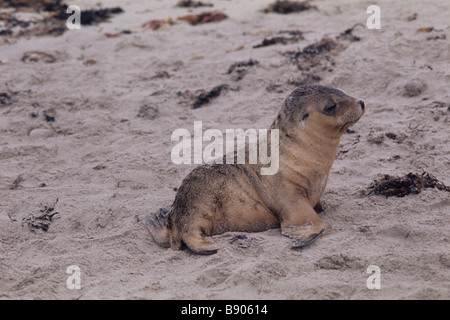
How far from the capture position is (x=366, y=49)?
6449 millimetres

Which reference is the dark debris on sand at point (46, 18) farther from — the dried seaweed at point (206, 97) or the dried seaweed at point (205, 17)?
the dried seaweed at point (206, 97)

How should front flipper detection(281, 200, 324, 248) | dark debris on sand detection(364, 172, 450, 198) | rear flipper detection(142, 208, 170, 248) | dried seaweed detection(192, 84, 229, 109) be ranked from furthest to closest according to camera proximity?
dried seaweed detection(192, 84, 229, 109) → dark debris on sand detection(364, 172, 450, 198) → rear flipper detection(142, 208, 170, 248) → front flipper detection(281, 200, 324, 248)

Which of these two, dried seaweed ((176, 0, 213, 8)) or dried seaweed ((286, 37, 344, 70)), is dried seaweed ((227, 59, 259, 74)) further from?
dried seaweed ((176, 0, 213, 8))

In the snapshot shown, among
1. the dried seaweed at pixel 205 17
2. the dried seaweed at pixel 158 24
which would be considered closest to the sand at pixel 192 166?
the dried seaweed at pixel 158 24

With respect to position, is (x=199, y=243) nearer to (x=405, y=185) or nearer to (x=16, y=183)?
(x=405, y=185)

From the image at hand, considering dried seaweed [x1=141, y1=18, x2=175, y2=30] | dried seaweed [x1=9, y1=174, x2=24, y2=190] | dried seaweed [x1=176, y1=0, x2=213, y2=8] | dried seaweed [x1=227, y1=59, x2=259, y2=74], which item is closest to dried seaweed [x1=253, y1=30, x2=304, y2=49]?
dried seaweed [x1=227, y1=59, x2=259, y2=74]

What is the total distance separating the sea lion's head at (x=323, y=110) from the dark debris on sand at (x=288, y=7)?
226 inches

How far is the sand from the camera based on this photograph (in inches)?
117

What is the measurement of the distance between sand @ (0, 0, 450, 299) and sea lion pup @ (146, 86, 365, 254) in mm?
173

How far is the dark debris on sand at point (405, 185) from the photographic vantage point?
3.78m

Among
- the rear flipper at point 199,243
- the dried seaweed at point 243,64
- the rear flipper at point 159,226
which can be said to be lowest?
the rear flipper at point 159,226

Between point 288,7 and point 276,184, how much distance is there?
6.14m
